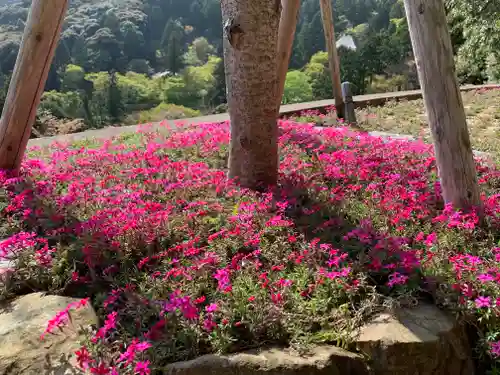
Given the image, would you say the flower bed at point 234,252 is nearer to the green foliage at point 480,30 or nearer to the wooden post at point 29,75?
the wooden post at point 29,75

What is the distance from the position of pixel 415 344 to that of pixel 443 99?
1837 mm

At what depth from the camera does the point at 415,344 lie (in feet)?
7.09

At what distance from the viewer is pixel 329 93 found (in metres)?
23.0

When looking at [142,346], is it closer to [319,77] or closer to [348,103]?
[348,103]

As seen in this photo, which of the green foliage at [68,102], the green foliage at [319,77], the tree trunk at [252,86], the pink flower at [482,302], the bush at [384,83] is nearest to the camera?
the pink flower at [482,302]

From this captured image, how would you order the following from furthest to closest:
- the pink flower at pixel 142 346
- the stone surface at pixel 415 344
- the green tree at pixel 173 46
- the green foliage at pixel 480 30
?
the green tree at pixel 173 46, the green foliage at pixel 480 30, the stone surface at pixel 415 344, the pink flower at pixel 142 346

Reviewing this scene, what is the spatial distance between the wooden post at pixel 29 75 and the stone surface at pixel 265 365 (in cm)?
287

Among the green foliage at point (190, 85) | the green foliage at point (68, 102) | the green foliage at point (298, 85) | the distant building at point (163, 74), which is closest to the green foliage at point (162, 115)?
the green foliage at point (68, 102)

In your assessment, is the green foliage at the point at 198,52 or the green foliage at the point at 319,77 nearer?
the green foliage at the point at 319,77

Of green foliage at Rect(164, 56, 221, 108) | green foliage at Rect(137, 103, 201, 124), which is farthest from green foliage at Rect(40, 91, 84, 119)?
green foliage at Rect(164, 56, 221, 108)

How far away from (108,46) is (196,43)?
6.93 m

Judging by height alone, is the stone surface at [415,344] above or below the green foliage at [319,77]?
below

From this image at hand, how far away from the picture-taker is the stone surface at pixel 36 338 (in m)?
2.01

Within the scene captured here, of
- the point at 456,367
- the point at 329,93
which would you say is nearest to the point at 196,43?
the point at 329,93
